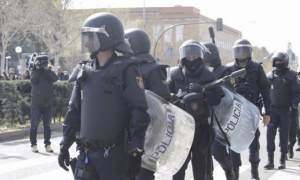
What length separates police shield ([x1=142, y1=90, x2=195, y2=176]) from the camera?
207 inches

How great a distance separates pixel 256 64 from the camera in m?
8.07

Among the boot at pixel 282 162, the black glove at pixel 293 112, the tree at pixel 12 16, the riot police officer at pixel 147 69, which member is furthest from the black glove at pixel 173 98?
the tree at pixel 12 16

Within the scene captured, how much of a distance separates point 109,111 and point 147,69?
4.63ft

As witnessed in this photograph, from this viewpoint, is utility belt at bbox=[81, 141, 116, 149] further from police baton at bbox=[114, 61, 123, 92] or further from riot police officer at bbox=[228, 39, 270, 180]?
riot police officer at bbox=[228, 39, 270, 180]

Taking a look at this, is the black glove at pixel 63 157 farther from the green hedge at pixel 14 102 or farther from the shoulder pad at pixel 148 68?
the green hedge at pixel 14 102

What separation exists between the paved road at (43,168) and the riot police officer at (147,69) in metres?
3.08

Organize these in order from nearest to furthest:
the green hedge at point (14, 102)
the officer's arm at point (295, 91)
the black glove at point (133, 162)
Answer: the black glove at point (133, 162) < the officer's arm at point (295, 91) < the green hedge at point (14, 102)

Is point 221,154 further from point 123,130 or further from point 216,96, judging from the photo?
point 123,130

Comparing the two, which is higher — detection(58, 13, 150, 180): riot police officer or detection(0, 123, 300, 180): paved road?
detection(58, 13, 150, 180): riot police officer

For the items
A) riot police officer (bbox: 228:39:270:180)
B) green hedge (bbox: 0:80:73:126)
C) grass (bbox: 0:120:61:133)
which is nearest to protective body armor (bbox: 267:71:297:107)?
riot police officer (bbox: 228:39:270:180)

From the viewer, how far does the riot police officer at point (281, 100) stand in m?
9.99

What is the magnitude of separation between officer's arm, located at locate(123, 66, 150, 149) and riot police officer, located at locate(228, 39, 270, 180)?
3577 millimetres

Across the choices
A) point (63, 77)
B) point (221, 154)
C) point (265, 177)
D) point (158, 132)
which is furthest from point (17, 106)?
point (158, 132)

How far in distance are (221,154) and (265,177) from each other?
2.07m
